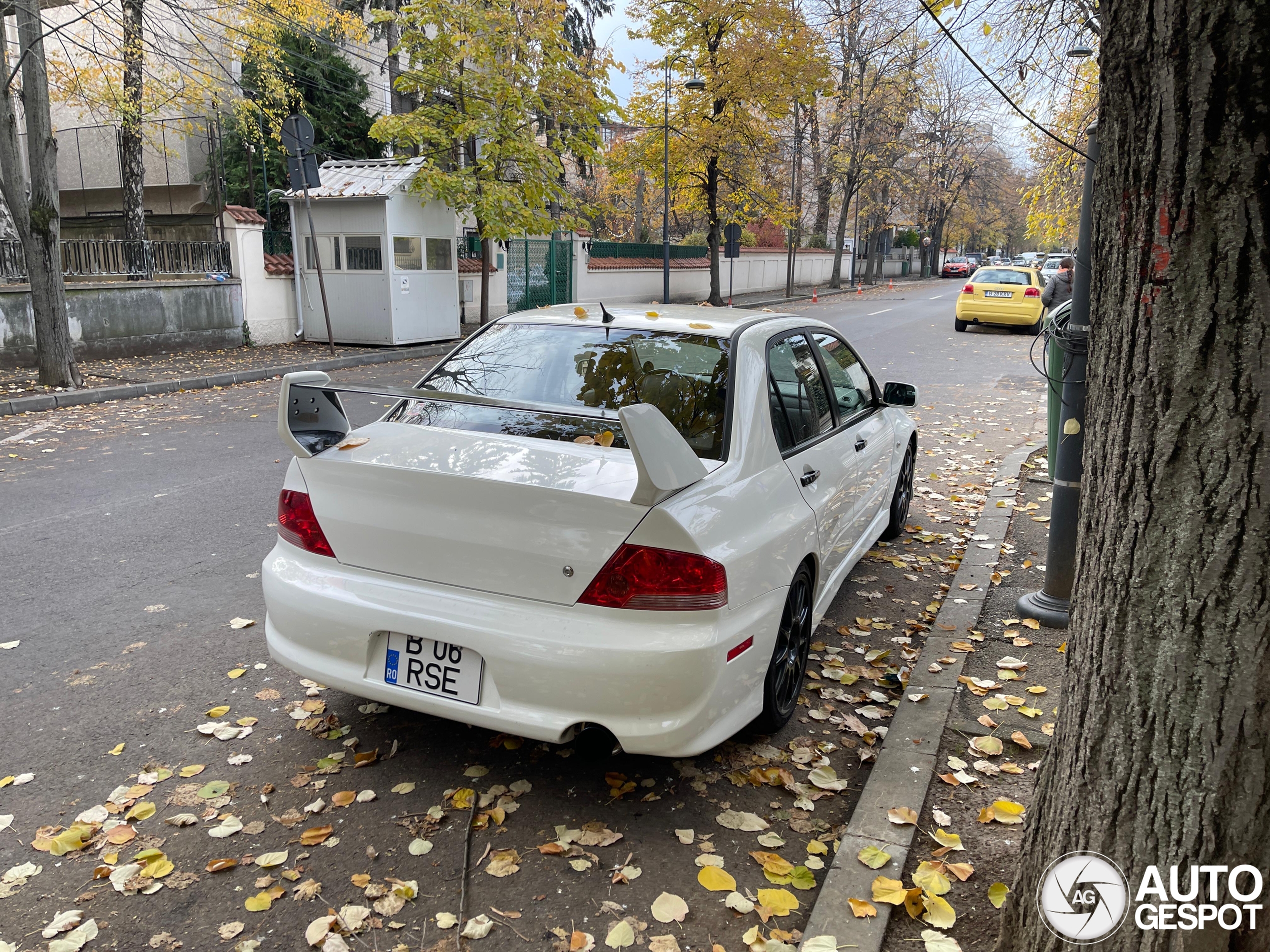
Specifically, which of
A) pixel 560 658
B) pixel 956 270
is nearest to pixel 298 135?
pixel 560 658

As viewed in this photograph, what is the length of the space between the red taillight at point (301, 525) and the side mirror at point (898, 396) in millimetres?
3272

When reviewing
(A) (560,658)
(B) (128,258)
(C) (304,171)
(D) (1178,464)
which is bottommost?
(A) (560,658)

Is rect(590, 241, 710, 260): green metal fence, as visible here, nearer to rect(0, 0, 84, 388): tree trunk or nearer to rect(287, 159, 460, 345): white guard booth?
rect(287, 159, 460, 345): white guard booth

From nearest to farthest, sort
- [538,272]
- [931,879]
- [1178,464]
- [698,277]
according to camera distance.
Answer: [1178,464] → [931,879] → [538,272] → [698,277]

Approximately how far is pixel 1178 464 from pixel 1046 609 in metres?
3.26

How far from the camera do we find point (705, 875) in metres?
2.82

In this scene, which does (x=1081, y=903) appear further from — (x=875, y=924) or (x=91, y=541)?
(x=91, y=541)

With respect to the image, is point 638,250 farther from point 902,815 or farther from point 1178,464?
point 1178,464

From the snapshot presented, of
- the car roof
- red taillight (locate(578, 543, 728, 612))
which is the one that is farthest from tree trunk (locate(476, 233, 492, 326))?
red taillight (locate(578, 543, 728, 612))

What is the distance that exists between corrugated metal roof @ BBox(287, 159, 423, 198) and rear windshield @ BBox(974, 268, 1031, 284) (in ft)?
42.3

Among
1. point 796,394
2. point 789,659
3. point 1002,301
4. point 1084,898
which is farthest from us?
point 1002,301

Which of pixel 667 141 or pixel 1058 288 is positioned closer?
pixel 1058 288

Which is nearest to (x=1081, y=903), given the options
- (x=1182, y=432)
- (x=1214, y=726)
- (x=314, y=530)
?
(x=1214, y=726)

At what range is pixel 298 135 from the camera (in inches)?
583
